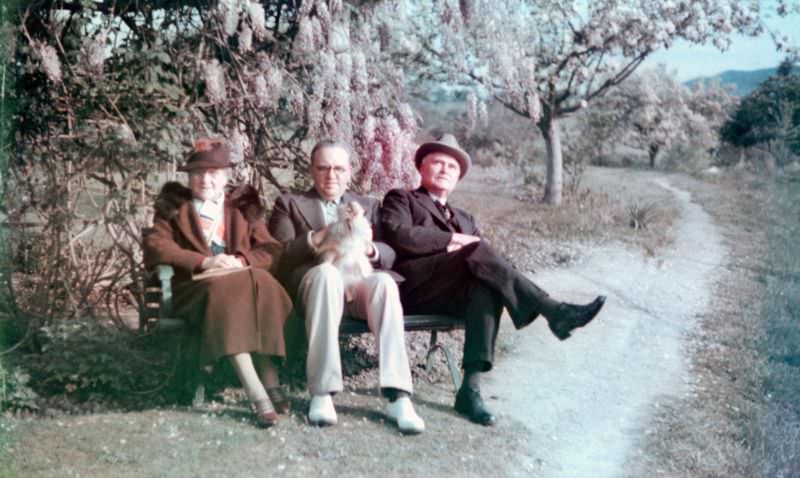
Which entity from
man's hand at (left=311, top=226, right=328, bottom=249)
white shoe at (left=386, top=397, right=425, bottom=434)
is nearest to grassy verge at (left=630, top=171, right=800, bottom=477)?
white shoe at (left=386, top=397, right=425, bottom=434)

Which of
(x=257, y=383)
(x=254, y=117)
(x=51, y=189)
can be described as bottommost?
(x=257, y=383)

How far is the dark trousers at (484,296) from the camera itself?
4137 mm

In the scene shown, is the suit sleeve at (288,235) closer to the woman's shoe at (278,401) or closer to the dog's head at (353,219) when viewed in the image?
the dog's head at (353,219)

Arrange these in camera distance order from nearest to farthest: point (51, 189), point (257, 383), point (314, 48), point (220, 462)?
point (220, 462) < point (257, 383) < point (51, 189) < point (314, 48)

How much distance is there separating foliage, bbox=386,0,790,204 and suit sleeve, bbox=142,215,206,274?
13.7ft

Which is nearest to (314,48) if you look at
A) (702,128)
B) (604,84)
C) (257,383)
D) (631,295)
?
(257,383)

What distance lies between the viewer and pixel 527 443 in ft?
12.9

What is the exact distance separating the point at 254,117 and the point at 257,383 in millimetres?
1915

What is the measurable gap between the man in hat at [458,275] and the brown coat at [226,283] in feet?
2.47

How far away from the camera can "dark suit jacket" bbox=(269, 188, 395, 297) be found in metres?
4.11

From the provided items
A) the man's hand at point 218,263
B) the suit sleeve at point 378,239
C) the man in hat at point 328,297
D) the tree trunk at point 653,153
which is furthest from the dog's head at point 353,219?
the tree trunk at point 653,153

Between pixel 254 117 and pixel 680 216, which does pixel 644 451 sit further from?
pixel 680 216

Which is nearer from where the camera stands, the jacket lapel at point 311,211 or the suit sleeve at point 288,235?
the suit sleeve at point 288,235

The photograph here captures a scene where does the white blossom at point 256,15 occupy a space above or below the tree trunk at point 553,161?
above
